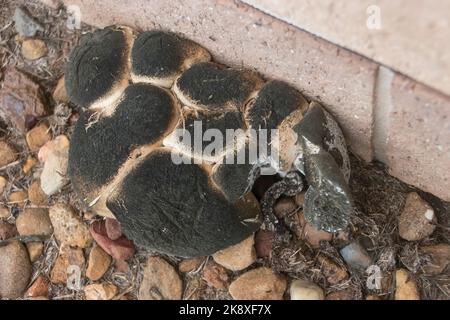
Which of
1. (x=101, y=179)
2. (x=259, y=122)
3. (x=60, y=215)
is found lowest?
(x=60, y=215)

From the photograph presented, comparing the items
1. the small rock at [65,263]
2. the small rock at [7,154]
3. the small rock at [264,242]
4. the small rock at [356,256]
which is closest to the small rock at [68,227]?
the small rock at [65,263]

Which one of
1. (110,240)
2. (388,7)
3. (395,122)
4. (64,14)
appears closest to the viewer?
(388,7)

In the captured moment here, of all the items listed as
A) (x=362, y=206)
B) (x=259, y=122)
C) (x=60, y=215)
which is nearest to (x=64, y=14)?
(x=60, y=215)

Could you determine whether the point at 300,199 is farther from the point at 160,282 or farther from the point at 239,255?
the point at 160,282

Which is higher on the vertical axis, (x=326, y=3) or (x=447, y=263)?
(x=326, y=3)

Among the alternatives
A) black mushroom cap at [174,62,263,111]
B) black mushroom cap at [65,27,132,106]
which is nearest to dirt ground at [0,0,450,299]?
black mushroom cap at [65,27,132,106]

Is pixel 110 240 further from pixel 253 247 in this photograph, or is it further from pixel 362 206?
pixel 362 206

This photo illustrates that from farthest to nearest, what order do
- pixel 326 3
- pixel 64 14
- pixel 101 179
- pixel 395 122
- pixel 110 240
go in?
1. pixel 64 14
2. pixel 110 240
3. pixel 101 179
4. pixel 395 122
5. pixel 326 3
